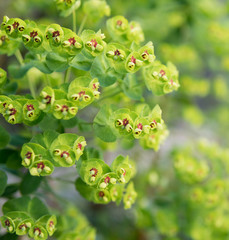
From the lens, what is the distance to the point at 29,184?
2.78 ft

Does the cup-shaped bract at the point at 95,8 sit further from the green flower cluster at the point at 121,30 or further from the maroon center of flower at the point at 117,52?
the maroon center of flower at the point at 117,52

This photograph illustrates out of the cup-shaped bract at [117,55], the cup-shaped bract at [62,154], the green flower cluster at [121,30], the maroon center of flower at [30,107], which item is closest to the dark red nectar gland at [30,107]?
the maroon center of flower at [30,107]

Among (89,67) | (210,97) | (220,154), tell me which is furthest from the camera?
(210,97)

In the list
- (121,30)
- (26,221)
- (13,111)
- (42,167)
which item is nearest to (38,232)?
(26,221)

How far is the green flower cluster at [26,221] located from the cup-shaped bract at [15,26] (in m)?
0.42

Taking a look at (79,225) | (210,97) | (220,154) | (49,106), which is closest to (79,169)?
(49,106)

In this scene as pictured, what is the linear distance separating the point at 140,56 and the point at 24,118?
300 millimetres

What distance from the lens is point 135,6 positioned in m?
1.76

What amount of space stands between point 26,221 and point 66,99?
0.99 feet

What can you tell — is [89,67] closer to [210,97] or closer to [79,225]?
[79,225]

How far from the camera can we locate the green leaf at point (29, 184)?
84cm

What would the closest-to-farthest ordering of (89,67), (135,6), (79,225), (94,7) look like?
(89,67), (94,7), (79,225), (135,6)

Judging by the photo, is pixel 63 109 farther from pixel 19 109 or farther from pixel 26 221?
pixel 26 221

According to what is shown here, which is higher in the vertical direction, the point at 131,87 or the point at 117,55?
the point at 117,55
